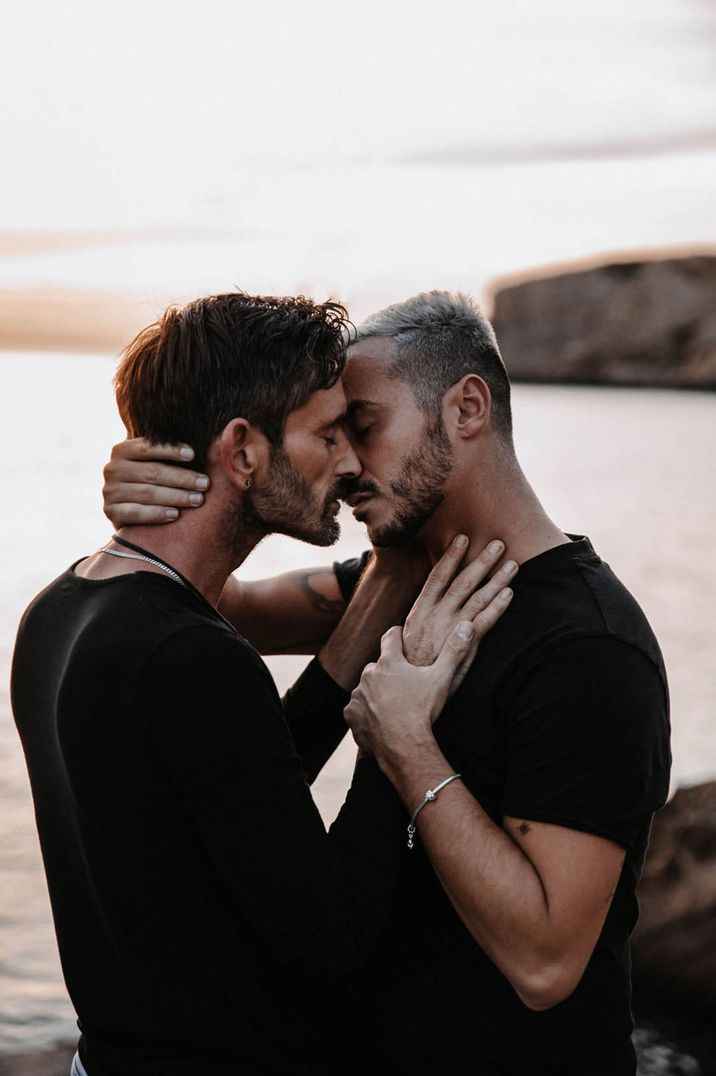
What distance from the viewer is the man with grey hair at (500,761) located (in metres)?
2.41

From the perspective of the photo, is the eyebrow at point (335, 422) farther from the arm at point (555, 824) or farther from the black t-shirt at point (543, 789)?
the arm at point (555, 824)

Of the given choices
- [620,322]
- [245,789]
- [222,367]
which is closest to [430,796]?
[245,789]

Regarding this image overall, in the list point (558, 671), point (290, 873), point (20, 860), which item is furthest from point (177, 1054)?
point (20, 860)

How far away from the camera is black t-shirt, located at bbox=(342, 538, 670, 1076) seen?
7.95ft

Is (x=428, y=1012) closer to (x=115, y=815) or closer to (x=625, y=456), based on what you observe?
(x=115, y=815)

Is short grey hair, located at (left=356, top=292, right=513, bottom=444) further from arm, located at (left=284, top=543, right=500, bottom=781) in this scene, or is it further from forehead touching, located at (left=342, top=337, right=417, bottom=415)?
arm, located at (left=284, top=543, right=500, bottom=781)

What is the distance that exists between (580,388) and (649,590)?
79.6 m

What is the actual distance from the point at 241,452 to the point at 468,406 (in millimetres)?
644

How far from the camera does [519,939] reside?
2395 millimetres

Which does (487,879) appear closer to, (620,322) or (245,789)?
(245,789)

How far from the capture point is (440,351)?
3006 millimetres

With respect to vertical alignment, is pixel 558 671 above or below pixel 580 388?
above

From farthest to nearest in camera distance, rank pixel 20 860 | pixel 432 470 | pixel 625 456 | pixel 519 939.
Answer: pixel 625 456, pixel 20 860, pixel 432 470, pixel 519 939

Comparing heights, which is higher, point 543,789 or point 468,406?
point 468,406
